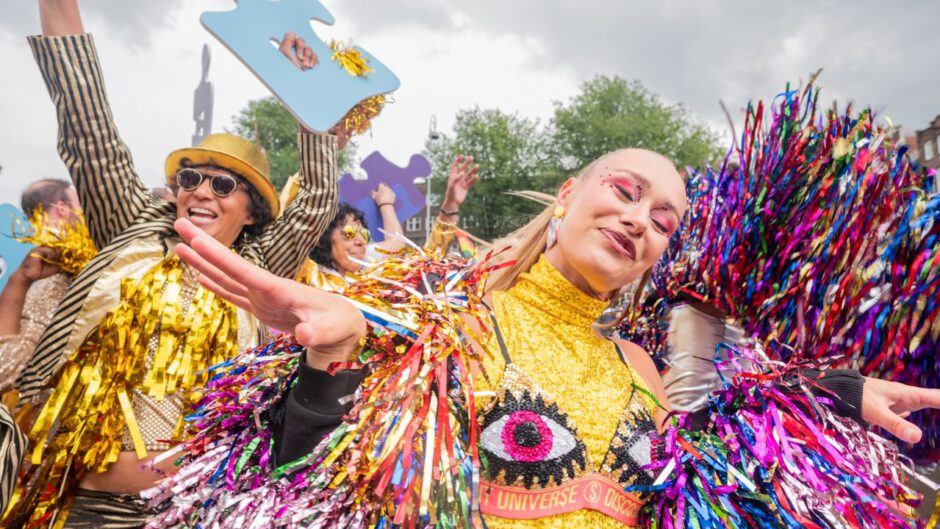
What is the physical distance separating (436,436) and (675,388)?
53.4 inches

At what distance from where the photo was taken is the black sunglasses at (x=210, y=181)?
7.26ft

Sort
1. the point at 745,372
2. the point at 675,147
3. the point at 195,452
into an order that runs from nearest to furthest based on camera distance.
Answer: the point at 195,452 → the point at 745,372 → the point at 675,147

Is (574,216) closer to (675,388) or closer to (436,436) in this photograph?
(436,436)

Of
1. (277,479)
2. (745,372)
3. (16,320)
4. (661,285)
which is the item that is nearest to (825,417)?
(745,372)

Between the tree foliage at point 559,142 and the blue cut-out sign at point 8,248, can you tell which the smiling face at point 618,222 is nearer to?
the blue cut-out sign at point 8,248

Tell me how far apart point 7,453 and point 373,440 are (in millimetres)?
980

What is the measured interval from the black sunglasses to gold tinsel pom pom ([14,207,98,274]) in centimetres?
105

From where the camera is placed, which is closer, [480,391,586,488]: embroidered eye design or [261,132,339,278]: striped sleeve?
[480,391,586,488]: embroidered eye design

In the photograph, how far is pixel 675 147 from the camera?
27.0 m

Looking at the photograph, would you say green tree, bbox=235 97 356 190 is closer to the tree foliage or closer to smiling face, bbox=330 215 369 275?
the tree foliage

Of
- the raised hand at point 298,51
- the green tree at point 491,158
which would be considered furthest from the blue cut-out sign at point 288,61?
the green tree at point 491,158

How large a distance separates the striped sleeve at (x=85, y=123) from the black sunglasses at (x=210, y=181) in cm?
20

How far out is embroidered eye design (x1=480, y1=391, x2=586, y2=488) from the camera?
1247mm

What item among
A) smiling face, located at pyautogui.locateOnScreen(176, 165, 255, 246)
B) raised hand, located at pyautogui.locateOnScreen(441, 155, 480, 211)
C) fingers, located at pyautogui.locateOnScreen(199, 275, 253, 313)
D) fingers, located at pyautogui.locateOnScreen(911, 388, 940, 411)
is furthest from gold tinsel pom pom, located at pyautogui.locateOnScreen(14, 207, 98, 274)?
fingers, located at pyautogui.locateOnScreen(911, 388, 940, 411)
